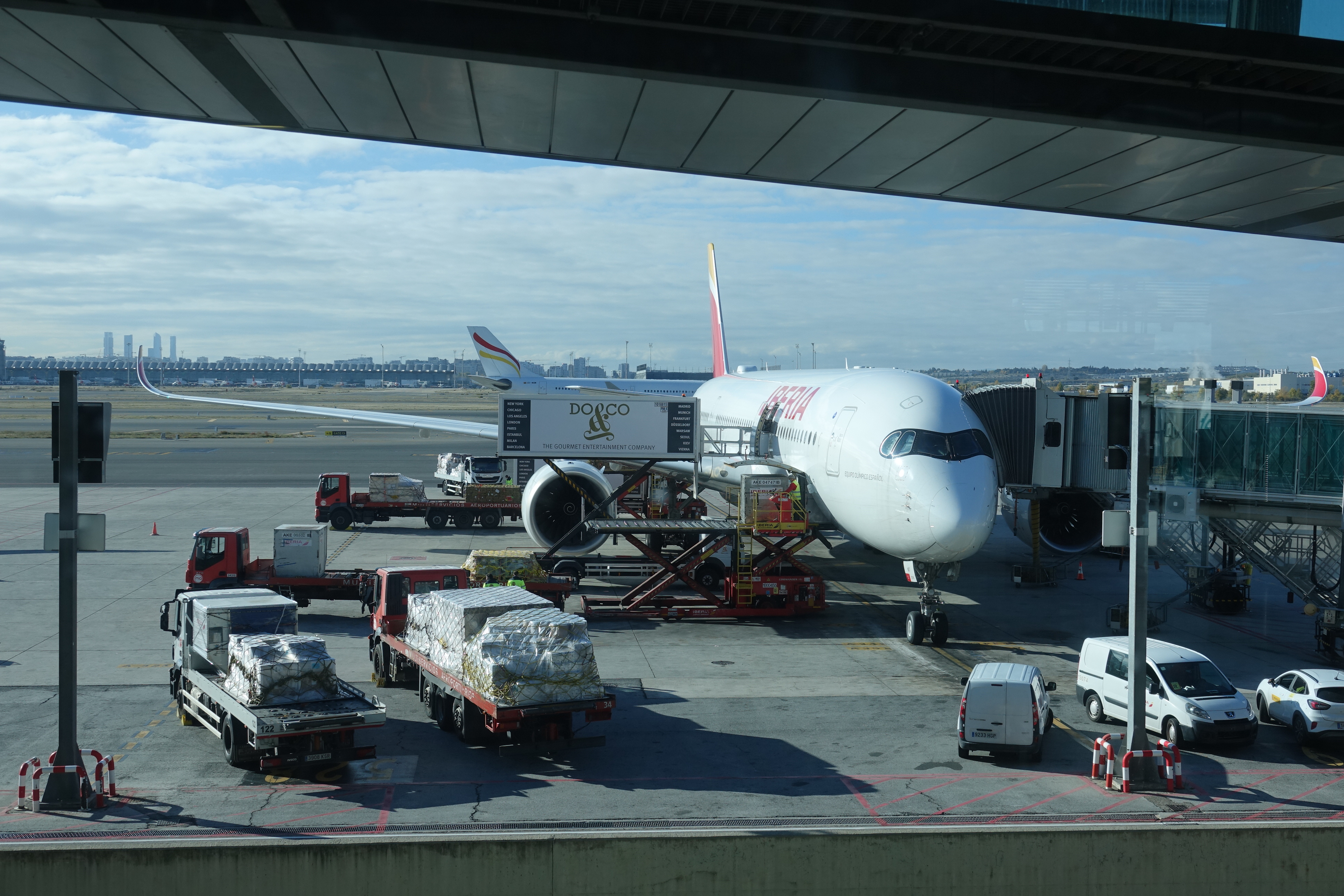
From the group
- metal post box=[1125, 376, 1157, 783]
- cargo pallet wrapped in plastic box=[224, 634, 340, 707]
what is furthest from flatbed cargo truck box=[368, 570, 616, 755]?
metal post box=[1125, 376, 1157, 783]

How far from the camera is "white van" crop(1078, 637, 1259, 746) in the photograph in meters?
17.0

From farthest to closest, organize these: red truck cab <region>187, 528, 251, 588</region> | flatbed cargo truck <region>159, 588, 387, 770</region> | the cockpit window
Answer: red truck cab <region>187, 528, 251, 588</region> → the cockpit window → flatbed cargo truck <region>159, 588, 387, 770</region>

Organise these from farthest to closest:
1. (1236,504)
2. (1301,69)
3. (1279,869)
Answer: (1236,504), (1279,869), (1301,69)

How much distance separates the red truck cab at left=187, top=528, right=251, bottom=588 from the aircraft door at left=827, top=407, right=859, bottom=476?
14.3 meters

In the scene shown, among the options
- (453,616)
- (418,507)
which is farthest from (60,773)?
(418,507)

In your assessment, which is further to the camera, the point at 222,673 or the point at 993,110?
the point at 222,673

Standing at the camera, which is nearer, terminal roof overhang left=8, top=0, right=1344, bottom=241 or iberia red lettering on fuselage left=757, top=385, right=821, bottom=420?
terminal roof overhang left=8, top=0, right=1344, bottom=241

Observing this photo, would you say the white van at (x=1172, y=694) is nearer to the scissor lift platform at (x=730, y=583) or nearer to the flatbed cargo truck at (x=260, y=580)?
the scissor lift platform at (x=730, y=583)

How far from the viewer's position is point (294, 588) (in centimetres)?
2597

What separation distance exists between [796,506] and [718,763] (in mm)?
11821

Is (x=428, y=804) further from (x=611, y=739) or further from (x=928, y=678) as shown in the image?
(x=928, y=678)

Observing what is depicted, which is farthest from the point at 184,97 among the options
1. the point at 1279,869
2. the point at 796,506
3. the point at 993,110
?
the point at 796,506

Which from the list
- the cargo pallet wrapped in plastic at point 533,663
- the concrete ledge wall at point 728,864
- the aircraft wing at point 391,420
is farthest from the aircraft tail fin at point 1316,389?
the aircraft wing at point 391,420

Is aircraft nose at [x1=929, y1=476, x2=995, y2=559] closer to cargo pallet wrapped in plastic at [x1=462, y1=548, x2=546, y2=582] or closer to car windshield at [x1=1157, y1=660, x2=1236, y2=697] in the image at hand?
car windshield at [x1=1157, y1=660, x2=1236, y2=697]
